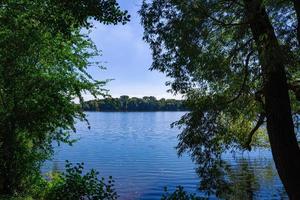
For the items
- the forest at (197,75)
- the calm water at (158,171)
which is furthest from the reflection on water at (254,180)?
the forest at (197,75)

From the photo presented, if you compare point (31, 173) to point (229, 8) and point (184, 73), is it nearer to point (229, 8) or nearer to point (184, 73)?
point (184, 73)

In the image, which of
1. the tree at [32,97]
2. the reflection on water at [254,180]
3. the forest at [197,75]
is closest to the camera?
the forest at [197,75]

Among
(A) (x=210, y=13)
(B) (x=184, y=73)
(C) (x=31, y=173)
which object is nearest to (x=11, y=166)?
(C) (x=31, y=173)

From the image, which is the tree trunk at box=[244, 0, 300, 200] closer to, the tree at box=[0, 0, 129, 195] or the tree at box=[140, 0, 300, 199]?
the tree at box=[140, 0, 300, 199]

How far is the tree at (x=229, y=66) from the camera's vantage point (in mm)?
11763

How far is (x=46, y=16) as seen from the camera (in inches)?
410

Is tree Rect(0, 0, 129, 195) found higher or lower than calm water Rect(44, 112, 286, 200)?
higher

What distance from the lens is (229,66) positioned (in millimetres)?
12719

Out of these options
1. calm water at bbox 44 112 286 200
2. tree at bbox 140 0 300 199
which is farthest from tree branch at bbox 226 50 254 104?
calm water at bbox 44 112 286 200

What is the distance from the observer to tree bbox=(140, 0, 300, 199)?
463 inches

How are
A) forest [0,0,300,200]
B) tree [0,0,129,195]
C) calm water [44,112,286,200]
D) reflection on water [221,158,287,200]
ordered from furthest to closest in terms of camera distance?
calm water [44,112,286,200] < reflection on water [221,158,287,200] < tree [0,0,129,195] < forest [0,0,300,200]

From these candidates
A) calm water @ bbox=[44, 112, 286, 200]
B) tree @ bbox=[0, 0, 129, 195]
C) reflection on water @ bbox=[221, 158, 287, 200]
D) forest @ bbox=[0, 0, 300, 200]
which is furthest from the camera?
calm water @ bbox=[44, 112, 286, 200]

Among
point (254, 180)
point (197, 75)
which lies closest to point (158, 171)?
point (254, 180)

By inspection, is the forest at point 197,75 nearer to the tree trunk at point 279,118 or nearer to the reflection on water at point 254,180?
the tree trunk at point 279,118
